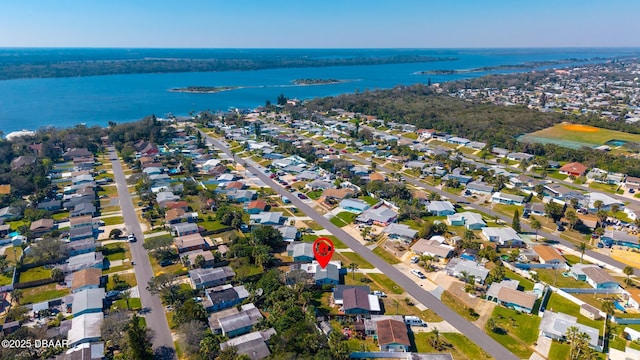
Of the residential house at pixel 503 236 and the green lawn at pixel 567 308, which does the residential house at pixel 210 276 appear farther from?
the residential house at pixel 503 236

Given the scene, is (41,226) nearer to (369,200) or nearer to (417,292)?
(369,200)

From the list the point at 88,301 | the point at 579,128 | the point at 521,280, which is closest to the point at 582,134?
the point at 579,128

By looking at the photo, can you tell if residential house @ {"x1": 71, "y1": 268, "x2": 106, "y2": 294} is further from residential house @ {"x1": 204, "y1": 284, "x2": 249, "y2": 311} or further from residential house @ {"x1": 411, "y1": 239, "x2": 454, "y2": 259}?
residential house @ {"x1": 411, "y1": 239, "x2": 454, "y2": 259}

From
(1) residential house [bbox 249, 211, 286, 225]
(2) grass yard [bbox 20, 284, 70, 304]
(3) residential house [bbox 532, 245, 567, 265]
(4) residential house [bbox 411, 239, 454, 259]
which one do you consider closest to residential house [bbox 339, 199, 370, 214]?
(1) residential house [bbox 249, 211, 286, 225]

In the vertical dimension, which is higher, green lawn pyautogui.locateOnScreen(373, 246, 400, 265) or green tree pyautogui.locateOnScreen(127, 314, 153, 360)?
green tree pyautogui.locateOnScreen(127, 314, 153, 360)

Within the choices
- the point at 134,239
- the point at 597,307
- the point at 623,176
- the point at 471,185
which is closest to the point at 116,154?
the point at 134,239

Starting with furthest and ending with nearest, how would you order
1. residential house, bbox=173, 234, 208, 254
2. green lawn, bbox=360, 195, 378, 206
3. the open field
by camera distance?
1. the open field
2. green lawn, bbox=360, 195, 378, 206
3. residential house, bbox=173, 234, 208, 254

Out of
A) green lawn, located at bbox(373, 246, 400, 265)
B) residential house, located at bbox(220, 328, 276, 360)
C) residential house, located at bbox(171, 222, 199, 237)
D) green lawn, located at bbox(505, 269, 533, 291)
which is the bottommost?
green lawn, located at bbox(505, 269, 533, 291)
